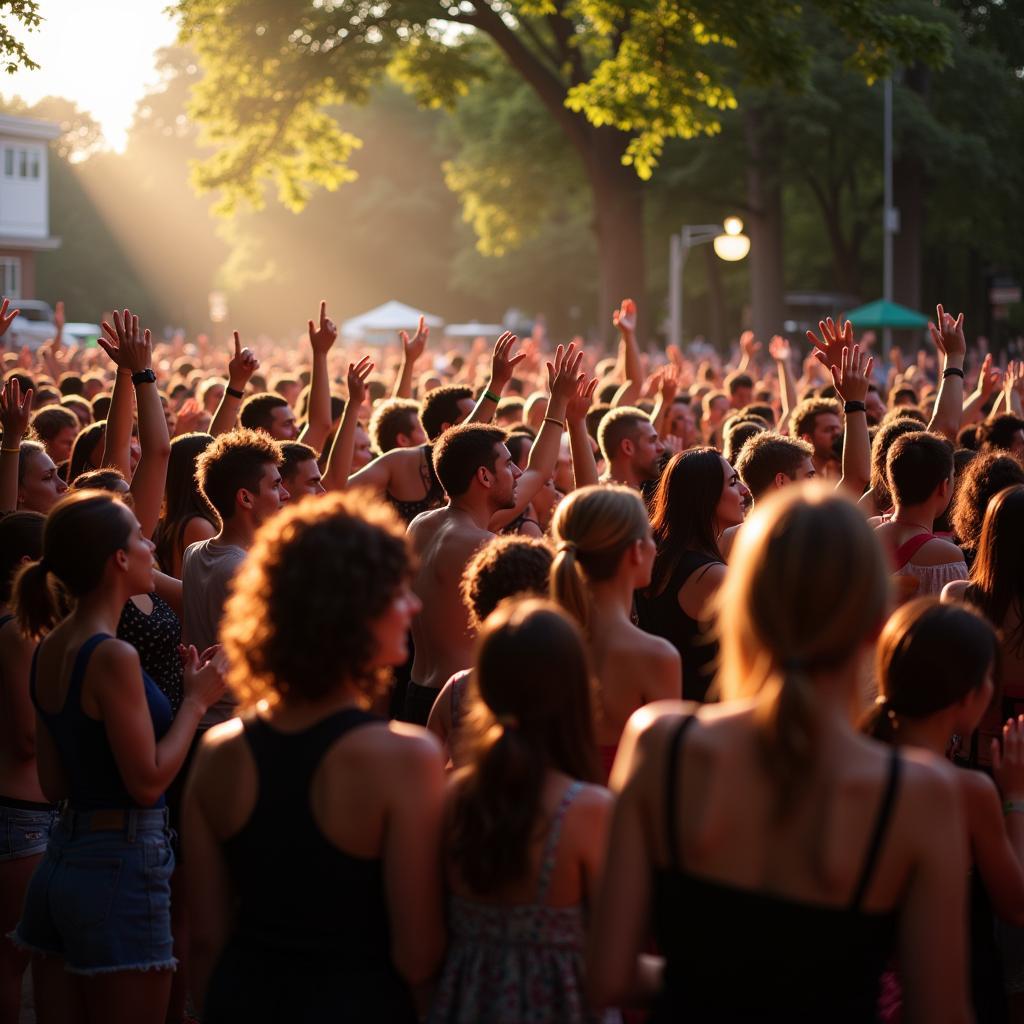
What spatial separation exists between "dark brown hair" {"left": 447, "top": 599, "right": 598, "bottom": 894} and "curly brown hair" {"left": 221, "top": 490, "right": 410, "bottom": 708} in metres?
0.24

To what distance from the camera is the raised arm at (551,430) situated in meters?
5.82

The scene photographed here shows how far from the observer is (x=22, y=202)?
53.9 meters

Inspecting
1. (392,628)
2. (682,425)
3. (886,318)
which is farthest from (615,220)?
(392,628)

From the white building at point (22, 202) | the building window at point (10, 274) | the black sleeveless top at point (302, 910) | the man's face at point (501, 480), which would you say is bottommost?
the black sleeveless top at point (302, 910)

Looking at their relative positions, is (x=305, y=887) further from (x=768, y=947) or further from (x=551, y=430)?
(x=551, y=430)

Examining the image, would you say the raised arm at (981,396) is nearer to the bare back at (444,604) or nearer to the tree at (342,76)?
the bare back at (444,604)

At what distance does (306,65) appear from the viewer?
24.1 m

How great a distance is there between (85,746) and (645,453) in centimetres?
402

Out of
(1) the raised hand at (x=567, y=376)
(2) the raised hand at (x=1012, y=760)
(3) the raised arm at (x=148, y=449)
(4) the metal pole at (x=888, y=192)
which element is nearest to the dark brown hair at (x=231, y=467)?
(3) the raised arm at (x=148, y=449)

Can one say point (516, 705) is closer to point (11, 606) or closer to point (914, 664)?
point (914, 664)

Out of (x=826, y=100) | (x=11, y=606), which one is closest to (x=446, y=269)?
(x=826, y=100)

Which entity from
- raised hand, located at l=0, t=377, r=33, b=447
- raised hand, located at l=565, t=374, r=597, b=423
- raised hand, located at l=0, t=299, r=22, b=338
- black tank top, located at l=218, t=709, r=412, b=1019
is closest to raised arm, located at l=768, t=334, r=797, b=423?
raised hand, located at l=565, t=374, r=597, b=423

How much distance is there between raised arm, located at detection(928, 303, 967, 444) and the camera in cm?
772

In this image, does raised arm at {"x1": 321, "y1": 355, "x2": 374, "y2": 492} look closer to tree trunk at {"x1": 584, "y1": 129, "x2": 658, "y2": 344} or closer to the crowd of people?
the crowd of people
